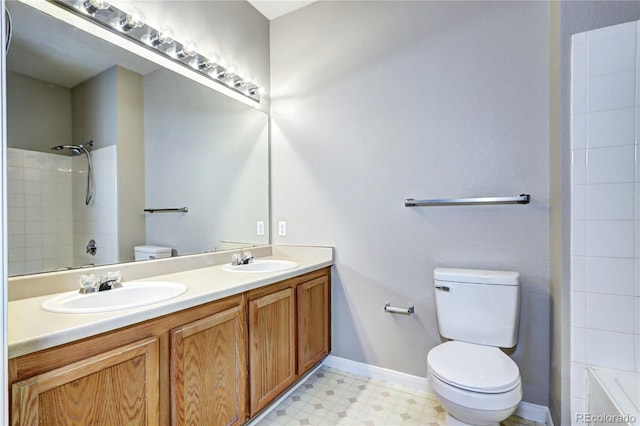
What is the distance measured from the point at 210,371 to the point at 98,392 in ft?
1.39

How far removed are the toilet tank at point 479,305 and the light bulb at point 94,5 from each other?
2148 millimetres

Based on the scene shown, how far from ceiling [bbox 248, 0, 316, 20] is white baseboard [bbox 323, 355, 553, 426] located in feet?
8.72

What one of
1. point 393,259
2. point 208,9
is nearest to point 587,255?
point 393,259

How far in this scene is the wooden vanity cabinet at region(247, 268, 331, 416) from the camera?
1581 millimetres

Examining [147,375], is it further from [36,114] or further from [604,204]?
[604,204]

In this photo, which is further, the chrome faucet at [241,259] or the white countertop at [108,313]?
the chrome faucet at [241,259]

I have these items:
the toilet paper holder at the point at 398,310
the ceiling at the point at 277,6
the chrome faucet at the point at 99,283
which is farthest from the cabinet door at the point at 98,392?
the ceiling at the point at 277,6

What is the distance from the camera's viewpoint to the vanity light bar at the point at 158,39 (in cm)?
145

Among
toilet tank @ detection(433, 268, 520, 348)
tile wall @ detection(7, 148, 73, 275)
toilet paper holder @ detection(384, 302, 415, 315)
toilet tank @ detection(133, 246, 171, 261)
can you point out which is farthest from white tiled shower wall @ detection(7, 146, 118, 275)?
toilet tank @ detection(433, 268, 520, 348)

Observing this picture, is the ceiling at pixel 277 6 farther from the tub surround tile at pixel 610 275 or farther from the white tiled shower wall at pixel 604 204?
the tub surround tile at pixel 610 275

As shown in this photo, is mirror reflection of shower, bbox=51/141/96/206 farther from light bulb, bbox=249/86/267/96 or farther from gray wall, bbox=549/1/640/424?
gray wall, bbox=549/1/640/424

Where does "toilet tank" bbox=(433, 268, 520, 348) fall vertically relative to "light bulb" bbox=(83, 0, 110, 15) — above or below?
below

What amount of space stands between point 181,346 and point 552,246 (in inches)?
70.9

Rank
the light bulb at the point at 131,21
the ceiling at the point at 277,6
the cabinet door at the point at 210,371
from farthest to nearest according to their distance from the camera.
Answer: the ceiling at the point at 277,6, the light bulb at the point at 131,21, the cabinet door at the point at 210,371
